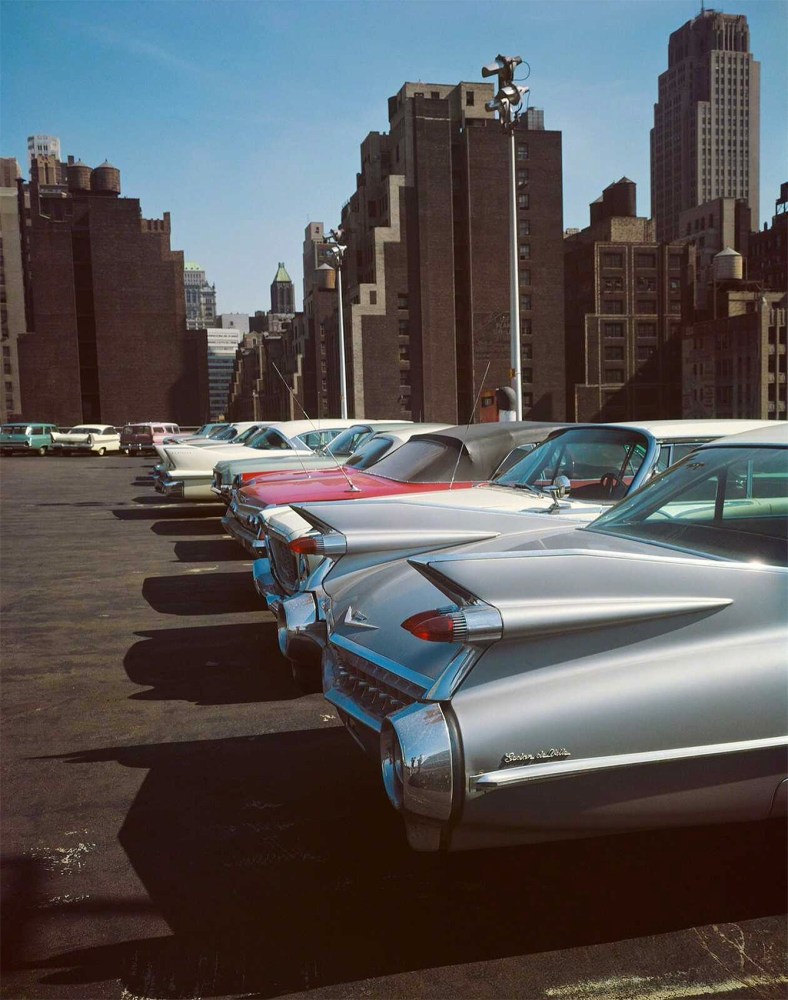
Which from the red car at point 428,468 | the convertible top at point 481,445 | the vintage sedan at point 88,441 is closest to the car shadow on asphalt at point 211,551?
the red car at point 428,468

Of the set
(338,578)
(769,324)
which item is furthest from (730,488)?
(769,324)

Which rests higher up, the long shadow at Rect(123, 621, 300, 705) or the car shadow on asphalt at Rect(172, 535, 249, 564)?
the long shadow at Rect(123, 621, 300, 705)

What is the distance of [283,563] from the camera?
6.50m

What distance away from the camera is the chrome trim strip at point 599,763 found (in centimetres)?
280

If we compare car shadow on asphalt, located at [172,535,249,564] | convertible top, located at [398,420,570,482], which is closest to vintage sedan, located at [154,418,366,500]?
car shadow on asphalt, located at [172,535,249,564]

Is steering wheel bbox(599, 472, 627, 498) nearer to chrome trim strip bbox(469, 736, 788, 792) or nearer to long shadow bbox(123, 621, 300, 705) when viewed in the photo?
long shadow bbox(123, 621, 300, 705)

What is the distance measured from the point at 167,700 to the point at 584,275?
3797 inches

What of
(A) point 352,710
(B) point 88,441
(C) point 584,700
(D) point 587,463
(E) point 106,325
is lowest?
(B) point 88,441

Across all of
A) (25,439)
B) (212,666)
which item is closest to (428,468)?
(212,666)

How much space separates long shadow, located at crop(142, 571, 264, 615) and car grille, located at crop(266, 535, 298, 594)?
6.55 feet

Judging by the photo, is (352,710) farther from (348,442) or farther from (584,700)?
(348,442)

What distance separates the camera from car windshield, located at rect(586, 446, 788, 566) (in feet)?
12.8

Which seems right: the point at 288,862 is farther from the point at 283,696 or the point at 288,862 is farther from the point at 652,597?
the point at 283,696

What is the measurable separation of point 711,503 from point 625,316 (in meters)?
96.1
